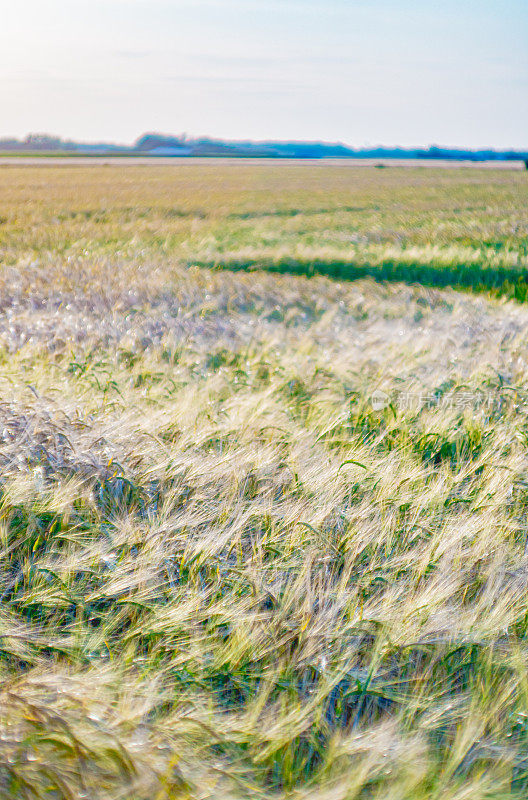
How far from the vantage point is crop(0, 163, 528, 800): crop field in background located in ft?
4.69

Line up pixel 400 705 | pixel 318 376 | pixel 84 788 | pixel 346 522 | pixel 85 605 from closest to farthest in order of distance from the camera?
1. pixel 84 788
2. pixel 400 705
3. pixel 85 605
4. pixel 346 522
5. pixel 318 376

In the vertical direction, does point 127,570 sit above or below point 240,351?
below

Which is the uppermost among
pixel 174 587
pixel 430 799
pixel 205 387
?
pixel 205 387

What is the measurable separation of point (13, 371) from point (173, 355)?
1181mm

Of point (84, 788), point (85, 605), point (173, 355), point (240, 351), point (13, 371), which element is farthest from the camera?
point (240, 351)

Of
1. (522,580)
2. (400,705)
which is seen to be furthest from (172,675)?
(522,580)

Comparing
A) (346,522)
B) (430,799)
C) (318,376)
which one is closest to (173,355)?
(318,376)

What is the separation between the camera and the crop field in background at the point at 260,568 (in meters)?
1.43

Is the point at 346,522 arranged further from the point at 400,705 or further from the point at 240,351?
the point at 240,351

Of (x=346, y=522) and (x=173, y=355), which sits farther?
(x=173, y=355)

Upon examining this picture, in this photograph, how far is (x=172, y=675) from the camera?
1681mm

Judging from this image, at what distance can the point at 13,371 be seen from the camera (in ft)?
12.0

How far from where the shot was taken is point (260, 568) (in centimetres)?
203

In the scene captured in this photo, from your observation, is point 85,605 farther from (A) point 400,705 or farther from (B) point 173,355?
(B) point 173,355
